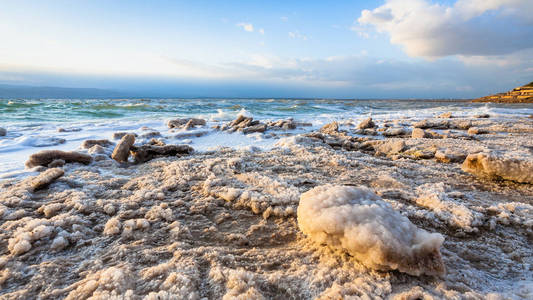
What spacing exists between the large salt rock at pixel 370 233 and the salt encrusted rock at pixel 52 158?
11.2 feet

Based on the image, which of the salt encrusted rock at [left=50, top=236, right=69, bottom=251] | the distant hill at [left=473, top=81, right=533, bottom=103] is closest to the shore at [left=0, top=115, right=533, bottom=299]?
the salt encrusted rock at [left=50, top=236, right=69, bottom=251]

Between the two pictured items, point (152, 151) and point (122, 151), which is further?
point (152, 151)

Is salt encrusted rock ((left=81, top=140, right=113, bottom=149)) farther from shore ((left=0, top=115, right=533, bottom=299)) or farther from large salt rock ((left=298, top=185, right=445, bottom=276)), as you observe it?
large salt rock ((left=298, top=185, right=445, bottom=276))

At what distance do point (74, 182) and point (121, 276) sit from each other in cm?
202

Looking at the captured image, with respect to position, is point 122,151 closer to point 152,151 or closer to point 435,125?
point 152,151

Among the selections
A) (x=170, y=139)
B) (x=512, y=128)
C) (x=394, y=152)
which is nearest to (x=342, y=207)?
(x=394, y=152)

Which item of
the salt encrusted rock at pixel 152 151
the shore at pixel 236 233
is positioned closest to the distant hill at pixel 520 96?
the shore at pixel 236 233

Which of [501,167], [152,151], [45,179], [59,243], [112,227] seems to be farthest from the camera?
[152,151]

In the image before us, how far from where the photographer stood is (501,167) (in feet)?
8.70

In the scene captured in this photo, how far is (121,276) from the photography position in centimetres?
116

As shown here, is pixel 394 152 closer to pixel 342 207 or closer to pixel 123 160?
pixel 342 207

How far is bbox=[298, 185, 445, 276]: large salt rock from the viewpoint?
116 cm

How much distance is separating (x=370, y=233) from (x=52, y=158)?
4.06 metres

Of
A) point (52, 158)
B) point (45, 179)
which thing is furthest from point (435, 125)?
point (52, 158)
